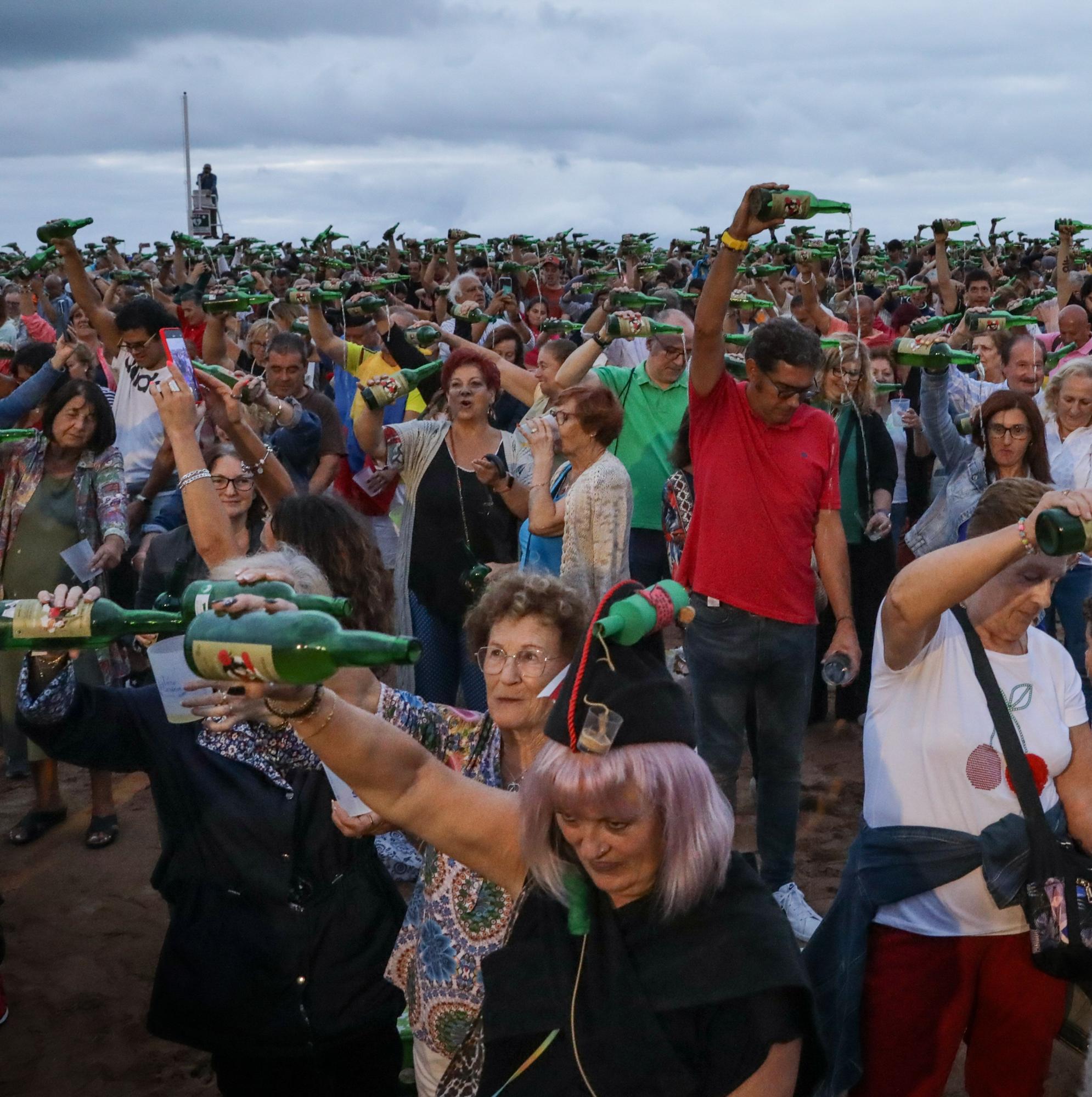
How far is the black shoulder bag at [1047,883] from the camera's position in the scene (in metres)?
2.78

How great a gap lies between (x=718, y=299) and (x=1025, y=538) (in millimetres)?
2066

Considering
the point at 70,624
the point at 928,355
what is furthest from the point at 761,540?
the point at 70,624

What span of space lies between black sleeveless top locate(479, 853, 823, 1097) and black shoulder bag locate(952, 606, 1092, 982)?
3.00 feet

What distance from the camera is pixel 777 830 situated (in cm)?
479

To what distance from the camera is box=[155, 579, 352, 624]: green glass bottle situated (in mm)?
1987

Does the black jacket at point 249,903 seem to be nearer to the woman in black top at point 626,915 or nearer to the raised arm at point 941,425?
the woman in black top at point 626,915

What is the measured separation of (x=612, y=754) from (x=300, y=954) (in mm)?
1129

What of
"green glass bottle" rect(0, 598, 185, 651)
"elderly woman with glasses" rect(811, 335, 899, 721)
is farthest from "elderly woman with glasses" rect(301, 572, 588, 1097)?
"elderly woman with glasses" rect(811, 335, 899, 721)

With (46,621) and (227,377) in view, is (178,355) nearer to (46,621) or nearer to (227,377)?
(227,377)

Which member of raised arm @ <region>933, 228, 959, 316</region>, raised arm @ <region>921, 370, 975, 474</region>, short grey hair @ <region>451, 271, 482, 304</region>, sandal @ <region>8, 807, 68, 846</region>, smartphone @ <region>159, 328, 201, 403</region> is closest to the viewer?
smartphone @ <region>159, 328, 201, 403</region>

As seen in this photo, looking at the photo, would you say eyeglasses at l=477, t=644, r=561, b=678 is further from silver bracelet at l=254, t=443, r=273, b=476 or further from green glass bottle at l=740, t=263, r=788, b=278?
green glass bottle at l=740, t=263, r=788, b=278

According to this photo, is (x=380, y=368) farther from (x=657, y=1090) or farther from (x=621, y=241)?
(x=621, y=241)

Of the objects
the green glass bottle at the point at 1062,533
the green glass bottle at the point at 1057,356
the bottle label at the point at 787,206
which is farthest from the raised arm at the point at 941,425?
the green glass bottle at the point at 1062,533

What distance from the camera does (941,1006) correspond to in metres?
2.89
